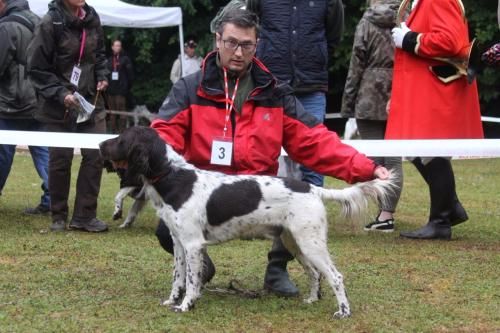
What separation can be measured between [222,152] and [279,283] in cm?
83

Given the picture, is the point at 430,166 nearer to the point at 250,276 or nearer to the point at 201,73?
the point at 250,276

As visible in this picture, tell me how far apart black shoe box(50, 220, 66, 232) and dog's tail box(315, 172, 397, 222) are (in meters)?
3.06

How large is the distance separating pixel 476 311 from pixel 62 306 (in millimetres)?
2149

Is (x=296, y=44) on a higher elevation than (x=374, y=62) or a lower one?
higher

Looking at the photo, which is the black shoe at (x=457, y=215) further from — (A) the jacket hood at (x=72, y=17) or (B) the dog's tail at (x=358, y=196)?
(A) the jacket hood at (x=72, y=17)

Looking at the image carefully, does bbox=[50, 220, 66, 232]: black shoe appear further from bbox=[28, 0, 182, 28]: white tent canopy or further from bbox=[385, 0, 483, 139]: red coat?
bbox=[28, 0, 182, 28]: white tent canopy

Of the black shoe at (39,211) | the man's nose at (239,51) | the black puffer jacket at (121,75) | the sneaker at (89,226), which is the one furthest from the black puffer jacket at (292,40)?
the black puffer jacket at (121,75)

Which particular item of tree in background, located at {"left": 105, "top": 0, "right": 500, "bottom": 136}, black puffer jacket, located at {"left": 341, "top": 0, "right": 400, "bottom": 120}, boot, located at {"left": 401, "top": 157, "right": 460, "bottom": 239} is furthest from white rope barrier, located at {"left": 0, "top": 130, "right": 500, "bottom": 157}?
tree in background, located at {"left": 105, "top": 0, "right": 500, "bottom": 136}

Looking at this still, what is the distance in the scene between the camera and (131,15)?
17.2 meters

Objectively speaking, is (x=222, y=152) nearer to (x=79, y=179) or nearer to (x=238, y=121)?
(x=238, y=121)

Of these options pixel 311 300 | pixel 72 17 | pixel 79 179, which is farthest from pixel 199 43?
pixel 311 300

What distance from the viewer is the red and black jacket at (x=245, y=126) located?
4.88 m

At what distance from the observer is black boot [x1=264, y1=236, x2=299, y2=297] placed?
16.7 feet

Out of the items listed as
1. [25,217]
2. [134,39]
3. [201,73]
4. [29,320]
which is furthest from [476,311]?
[134,39]
